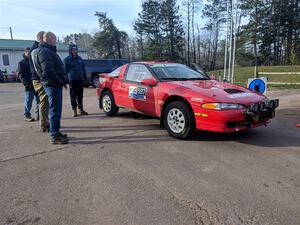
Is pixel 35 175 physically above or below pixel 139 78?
below

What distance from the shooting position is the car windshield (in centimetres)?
572

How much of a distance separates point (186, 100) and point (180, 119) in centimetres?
36

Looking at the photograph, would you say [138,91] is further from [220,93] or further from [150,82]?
[220,93]

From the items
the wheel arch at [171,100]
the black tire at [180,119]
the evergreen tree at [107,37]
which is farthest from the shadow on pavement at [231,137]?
the evergreen tree at [107,37]

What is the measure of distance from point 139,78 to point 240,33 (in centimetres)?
4048

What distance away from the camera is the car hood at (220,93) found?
15.1 ft

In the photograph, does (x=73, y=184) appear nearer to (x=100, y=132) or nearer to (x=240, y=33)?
(x=100, y=132)

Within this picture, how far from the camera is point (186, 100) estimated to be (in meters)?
4.92

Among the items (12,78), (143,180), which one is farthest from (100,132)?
(12,78)

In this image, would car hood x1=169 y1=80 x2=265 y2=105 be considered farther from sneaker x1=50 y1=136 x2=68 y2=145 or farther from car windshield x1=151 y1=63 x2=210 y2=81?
sneaker x1=50 y1=136 x2=68 y2=145

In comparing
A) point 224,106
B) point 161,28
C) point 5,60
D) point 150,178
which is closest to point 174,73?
point 224,106

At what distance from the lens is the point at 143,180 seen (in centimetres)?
341

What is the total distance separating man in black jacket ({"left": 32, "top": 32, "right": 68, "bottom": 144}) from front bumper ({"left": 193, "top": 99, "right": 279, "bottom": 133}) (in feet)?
7.84

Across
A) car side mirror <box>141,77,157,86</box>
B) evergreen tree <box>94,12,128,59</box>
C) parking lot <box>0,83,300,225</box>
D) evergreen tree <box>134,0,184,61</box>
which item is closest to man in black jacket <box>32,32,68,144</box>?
parking lot <box>0,83,300,225</box>
